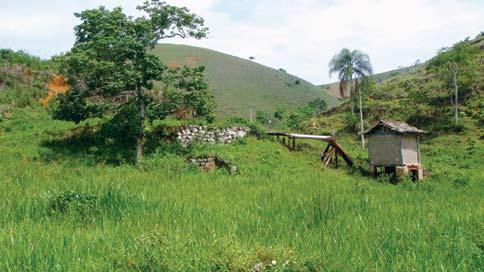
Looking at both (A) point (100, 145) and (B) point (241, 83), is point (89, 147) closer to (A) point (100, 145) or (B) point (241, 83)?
(A) point (100, 145)

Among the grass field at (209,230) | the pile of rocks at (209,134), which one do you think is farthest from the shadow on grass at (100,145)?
the grass field at (209,230)

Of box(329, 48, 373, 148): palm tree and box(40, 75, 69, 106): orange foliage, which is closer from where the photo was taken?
box(40, 75, 69, 106): orange foliage

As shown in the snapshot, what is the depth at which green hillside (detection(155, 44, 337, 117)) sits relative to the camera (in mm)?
68312

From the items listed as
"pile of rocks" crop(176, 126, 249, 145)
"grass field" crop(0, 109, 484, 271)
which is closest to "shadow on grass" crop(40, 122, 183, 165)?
"pile of rocks" crop(176, 126, 249, 145)

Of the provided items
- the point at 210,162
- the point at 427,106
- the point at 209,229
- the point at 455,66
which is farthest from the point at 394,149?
the point at 455,66

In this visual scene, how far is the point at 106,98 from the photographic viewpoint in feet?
72.8

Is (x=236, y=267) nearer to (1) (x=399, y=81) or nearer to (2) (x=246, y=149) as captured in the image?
(2) (x=246, y=149)

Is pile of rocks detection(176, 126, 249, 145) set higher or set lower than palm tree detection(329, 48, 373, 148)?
lower

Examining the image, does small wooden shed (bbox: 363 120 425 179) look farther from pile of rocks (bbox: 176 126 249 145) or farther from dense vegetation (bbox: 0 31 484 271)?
dense vegetation (bbox: 0 31 484 271)

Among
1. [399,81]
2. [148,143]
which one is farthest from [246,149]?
[399,81]

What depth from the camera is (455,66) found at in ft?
159

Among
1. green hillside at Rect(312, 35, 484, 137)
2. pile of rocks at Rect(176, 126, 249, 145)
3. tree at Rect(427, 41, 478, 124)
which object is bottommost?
pile of rocks at Rect(176, 126, 249, 145)

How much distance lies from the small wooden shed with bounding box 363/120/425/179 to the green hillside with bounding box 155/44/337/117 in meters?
34.8

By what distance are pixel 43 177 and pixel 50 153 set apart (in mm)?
12030
